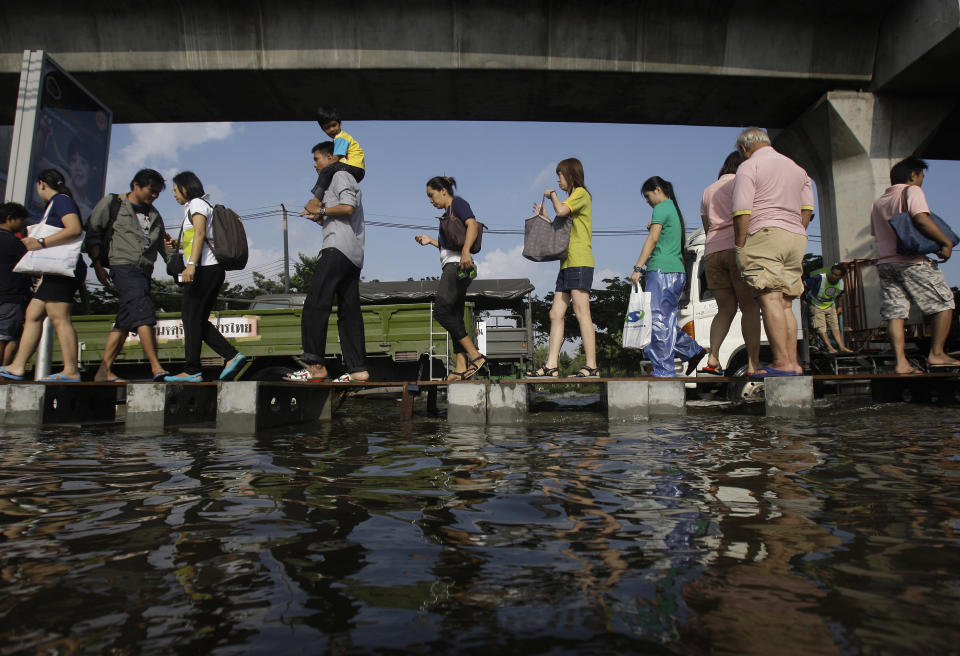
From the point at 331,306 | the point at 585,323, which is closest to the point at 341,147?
the point at 331,306

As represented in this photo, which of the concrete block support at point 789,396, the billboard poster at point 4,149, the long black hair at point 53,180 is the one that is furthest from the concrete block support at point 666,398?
the billboard poster at point 4,149

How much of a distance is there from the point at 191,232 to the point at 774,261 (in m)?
4.66

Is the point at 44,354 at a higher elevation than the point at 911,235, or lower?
lower

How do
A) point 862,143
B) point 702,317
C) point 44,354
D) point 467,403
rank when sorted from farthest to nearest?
point 862,143, point 702,317, point 44,354, point 467,403

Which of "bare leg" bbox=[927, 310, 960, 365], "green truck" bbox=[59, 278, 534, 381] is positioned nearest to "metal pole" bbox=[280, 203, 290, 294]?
"green truck" bbox=[59, 278, 534, 381]

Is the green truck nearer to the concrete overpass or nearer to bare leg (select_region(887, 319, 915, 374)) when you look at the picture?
the concrete overpass

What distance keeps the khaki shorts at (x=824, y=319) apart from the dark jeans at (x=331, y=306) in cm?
637

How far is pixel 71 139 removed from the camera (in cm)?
738

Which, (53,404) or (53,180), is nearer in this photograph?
(53,404)

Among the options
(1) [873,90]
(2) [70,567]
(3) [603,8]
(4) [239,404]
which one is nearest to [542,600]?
(2) [70,567]

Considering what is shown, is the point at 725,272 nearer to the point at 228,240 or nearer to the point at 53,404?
the point at 228,240

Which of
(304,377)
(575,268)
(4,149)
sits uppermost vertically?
(4,149)

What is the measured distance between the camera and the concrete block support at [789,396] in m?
4.65

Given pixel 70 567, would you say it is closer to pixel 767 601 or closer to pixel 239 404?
pixel 767 601
